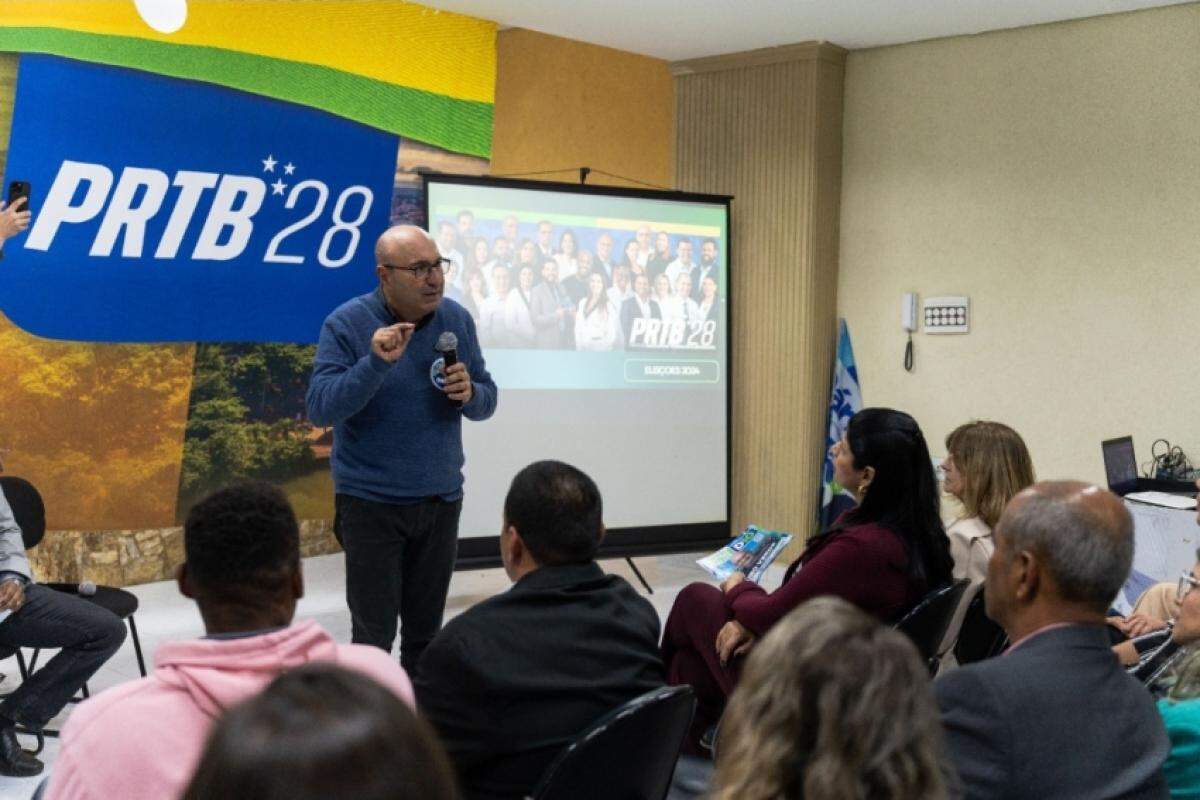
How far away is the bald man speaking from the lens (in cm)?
327

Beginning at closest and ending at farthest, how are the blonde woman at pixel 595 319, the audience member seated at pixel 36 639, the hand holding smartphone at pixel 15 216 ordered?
the audience member seated at pixel 36 639, the hand holding smartphone at pixel 15 216, the blonde woman at pixel 595 319

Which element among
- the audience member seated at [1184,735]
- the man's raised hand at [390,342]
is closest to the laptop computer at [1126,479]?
the man's raised hand at [390,342]

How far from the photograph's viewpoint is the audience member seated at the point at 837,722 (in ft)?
3.32

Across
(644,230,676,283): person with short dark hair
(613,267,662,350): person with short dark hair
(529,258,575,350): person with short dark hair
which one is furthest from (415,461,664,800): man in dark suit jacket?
(644,230,676,283): person with short dark hair

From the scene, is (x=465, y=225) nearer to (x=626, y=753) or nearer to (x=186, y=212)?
(x=186, y=212)

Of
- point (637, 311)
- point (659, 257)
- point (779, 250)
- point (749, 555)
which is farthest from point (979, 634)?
point (779, 250)

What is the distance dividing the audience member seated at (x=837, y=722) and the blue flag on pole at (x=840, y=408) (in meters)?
5.76

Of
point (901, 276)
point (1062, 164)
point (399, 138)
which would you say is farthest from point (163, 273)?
point (1062, 164)

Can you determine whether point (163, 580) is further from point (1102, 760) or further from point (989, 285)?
point (1102, 760)

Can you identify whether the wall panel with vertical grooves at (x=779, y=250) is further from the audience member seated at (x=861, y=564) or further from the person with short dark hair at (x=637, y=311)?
the audience member seated at (x=861, y=564)

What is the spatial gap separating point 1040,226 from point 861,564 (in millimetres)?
3999

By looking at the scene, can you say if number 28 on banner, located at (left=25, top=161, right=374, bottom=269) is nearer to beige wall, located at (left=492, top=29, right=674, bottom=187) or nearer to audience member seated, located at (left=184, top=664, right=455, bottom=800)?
beige wall, located at (left=492, top=29, right=674, bottom=187)

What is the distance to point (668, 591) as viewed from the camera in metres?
6.25

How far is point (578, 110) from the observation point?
7520 millimetres
